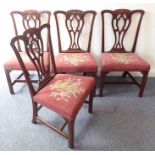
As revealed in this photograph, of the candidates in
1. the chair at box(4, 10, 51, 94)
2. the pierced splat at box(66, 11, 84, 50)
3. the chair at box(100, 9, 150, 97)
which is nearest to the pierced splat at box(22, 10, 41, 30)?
the chair at box(4, 10, 51, 94)

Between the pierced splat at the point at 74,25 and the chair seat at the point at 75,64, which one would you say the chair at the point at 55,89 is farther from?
the pierced splat at the point at 74,25

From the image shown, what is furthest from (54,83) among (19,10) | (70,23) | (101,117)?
(19,10)

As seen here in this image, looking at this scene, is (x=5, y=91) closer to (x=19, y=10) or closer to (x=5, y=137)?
(x=5, y=137)

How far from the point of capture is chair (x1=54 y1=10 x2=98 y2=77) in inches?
75.9

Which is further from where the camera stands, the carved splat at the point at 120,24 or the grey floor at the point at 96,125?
the carved splat at the point at 120,24

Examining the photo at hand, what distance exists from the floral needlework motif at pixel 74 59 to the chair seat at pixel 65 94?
0.30 meters

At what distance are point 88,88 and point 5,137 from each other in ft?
2.81

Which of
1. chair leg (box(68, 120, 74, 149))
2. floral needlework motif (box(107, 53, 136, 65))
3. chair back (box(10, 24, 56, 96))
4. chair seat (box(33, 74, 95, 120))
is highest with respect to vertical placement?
chair back (box(10, 24, 56, 96))

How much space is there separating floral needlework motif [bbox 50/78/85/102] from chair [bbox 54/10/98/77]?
0.31 meters

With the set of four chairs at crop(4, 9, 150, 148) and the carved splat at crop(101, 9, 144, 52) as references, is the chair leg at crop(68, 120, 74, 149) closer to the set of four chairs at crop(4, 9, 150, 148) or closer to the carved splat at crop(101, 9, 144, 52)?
the set of four chairs at crop(4, 9, 150, 148)

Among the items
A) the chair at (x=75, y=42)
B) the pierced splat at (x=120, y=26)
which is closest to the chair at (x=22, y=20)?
the chair at (x=75, y=42)

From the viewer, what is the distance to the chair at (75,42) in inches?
75.9

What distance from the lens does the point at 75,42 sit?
2.27m

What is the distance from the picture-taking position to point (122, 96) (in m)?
2.20
